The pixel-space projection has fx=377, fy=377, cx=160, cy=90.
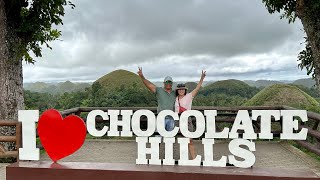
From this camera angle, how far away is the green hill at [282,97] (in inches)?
538

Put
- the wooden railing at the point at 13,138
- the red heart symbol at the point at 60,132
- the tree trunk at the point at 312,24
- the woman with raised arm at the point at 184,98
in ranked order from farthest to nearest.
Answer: the tree trunk at the point at 312,24, the wooden railing at the point at 13,138, the woman with raised arm at the point at 184,98, the red heart symbol at the point at 60,132

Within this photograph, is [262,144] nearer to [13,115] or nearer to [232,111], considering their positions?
[232,111]

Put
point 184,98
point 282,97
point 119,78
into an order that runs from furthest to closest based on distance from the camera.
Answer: point 119,78
point 282,97
point 184,98

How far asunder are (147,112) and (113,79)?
811 inches

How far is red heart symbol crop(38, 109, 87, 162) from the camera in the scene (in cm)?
480

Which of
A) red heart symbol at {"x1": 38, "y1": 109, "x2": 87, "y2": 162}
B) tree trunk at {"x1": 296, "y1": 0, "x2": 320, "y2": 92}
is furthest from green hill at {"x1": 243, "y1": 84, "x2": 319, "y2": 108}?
red heart symbol at {"x1": 38, "y1": 109, "x2": 87, "y2": 162}

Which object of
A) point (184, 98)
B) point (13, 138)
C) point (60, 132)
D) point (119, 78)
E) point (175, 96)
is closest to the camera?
point (60, 132)

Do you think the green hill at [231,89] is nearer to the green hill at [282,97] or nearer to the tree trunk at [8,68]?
the green hill at [282,97]

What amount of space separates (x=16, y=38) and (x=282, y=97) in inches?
376

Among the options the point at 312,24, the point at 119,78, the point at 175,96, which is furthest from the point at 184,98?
the point at 119,78

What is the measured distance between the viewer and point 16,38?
27.6ft

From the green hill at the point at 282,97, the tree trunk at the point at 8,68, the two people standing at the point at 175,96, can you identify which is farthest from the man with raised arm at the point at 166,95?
the green hill at the point at 282,97

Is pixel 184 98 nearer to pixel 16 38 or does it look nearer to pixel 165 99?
pixel 165 99

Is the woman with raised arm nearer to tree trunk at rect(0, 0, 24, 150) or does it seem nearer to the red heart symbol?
the red heart symbol
